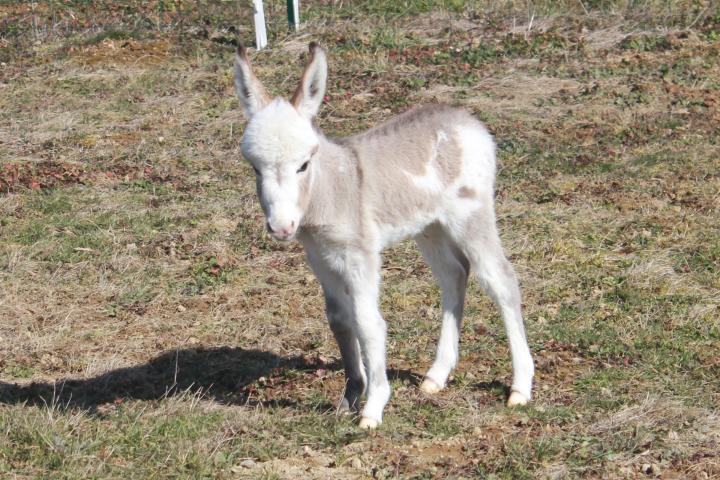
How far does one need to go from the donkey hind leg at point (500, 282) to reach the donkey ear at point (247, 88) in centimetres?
144

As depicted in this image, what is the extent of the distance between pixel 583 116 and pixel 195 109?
4.33m

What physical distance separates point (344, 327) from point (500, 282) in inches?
37.7

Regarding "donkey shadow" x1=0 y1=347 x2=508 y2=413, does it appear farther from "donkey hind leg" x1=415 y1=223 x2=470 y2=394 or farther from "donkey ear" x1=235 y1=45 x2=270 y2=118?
"donkey ear" x1=235 y1=45 x2=270 y2=118

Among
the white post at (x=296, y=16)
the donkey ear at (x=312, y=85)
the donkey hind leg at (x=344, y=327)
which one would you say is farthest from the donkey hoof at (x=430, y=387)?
the white post at (x=296, y=16)

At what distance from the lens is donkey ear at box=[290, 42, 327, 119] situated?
505cm

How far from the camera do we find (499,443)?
5211 mm

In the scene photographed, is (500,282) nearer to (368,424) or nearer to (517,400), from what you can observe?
(517,400)

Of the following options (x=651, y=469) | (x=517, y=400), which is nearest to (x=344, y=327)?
(x=517, y=400)

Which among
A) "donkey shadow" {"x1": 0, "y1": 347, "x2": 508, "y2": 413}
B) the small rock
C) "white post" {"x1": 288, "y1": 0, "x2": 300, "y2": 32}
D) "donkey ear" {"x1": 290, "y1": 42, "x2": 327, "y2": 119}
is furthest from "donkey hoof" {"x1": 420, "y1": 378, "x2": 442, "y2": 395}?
"white post" {"x1": 288, "y1": 0, "x2": 300, "y2": 32}

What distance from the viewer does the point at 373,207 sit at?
5.50m

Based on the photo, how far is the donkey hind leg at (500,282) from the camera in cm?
582

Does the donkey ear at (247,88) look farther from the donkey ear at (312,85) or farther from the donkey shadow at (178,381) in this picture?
the donkey shadow at (178,381)

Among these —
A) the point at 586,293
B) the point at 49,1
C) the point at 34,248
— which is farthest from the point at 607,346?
the point at 49,1

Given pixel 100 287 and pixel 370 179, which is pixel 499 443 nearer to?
pixel 370 179
